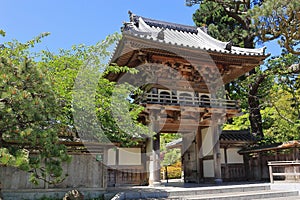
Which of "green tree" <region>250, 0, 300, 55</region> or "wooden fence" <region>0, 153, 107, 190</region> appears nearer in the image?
"wooden fence" <region>0, 153, 107, 190</region>

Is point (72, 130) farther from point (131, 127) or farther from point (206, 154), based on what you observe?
point (206, 154)

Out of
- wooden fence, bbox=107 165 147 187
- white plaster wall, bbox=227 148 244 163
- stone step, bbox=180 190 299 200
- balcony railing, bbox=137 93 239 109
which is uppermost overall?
balcony railing, bbox=137 93 239 109

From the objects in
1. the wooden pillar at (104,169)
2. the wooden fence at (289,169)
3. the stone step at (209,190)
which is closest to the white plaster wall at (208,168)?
the wooden fence at (289,169)

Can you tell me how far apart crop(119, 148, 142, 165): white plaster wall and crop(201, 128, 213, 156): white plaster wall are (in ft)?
10.7

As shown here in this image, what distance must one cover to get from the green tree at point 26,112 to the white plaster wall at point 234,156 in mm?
9772

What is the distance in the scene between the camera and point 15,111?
524cm

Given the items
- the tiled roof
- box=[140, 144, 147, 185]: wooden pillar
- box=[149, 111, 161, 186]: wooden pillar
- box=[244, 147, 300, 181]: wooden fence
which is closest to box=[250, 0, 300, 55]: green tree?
the tiled roof

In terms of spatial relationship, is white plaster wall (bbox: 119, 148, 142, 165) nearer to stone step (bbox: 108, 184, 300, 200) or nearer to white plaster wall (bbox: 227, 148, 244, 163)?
A: stone step (bbox: 108, 184, 300, 200)

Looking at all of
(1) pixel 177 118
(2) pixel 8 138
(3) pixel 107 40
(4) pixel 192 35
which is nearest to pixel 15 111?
(2) pixel 8 138

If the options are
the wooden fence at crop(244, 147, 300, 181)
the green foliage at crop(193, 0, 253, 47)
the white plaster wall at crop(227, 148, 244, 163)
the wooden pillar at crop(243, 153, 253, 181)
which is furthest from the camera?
the green foliage at crop(193, 0, 253, 47)

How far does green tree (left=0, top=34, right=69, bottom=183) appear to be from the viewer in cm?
471

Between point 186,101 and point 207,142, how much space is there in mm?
2750

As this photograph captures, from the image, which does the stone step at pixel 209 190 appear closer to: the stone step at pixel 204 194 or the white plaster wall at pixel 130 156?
the stone step at pixel 204 194

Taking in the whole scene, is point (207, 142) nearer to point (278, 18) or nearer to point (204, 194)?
point (204, 194)
